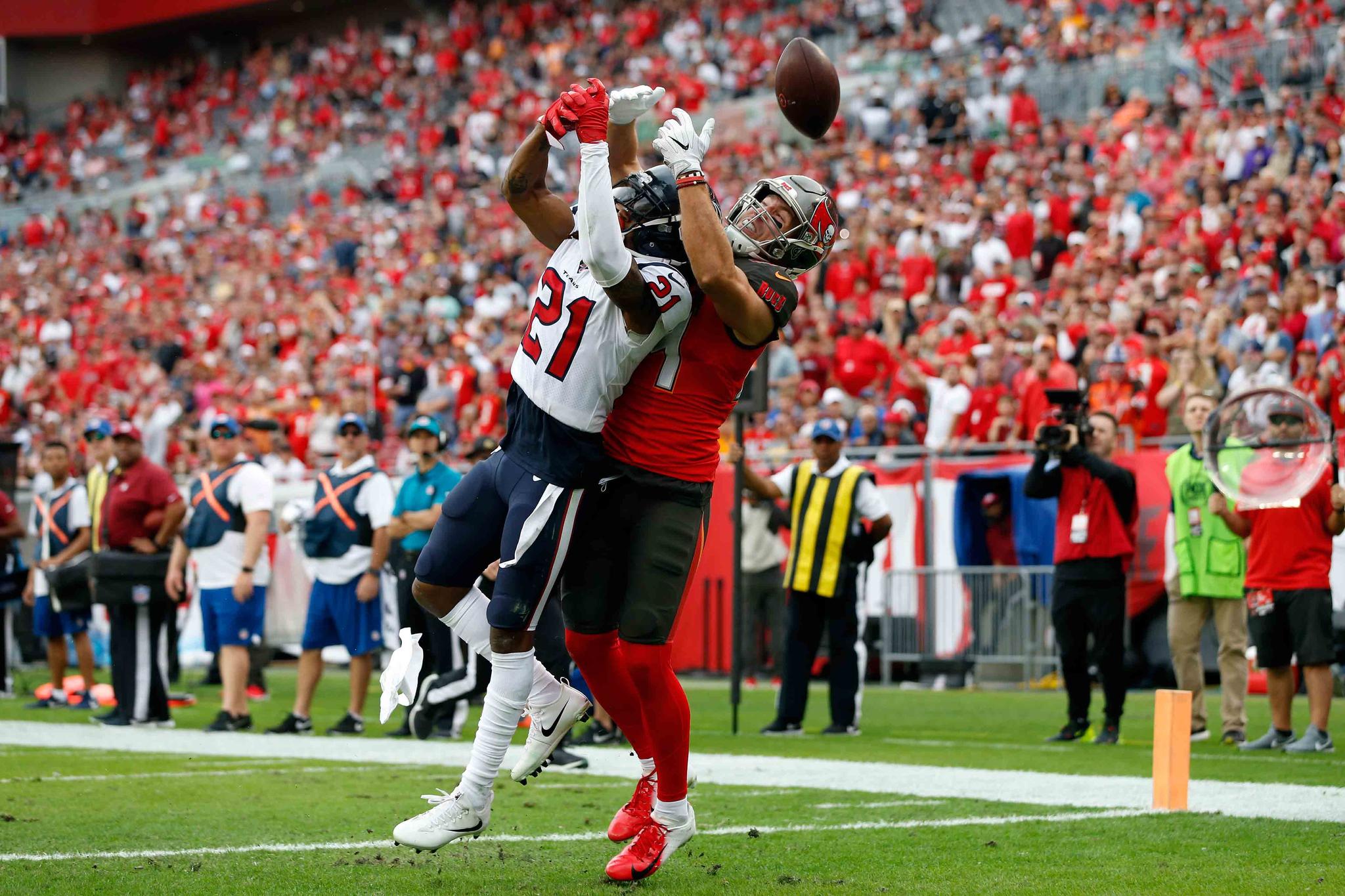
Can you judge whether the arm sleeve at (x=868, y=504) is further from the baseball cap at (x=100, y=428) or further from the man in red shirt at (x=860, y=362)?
the man in red shirt at (x=860, y=362)

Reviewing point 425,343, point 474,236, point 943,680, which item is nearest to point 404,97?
point 474,236

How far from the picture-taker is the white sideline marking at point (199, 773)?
7.52 meters

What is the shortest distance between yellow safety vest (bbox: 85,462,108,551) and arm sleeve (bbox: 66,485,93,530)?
2.35 feet

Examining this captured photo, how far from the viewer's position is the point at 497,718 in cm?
502

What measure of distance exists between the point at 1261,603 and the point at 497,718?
18.5 ft

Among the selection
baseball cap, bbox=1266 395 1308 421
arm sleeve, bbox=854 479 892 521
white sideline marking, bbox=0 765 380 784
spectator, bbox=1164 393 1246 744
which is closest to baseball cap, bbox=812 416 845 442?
arm sleeve, bbox=854 479 892 521

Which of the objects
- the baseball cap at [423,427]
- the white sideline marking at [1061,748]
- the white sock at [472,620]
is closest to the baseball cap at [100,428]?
the baseball cap at [423,427]

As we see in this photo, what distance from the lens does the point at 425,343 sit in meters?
22.4

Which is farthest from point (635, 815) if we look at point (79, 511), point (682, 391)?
point (79, 511)

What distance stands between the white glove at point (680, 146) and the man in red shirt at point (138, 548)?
6.77 m

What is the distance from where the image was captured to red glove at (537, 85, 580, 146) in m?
4.85

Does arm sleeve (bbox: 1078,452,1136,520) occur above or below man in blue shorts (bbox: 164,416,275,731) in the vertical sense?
above

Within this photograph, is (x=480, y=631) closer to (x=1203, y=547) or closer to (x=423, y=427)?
(x=423, y=427)

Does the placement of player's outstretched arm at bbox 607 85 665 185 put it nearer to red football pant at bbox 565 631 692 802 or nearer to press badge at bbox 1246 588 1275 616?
red football pant at bbox 565 631 692 802
